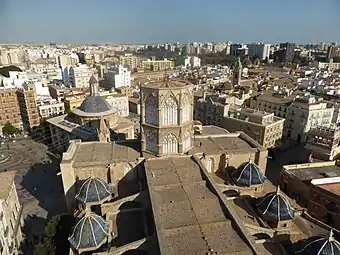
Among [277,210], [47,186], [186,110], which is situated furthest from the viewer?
[47,186]

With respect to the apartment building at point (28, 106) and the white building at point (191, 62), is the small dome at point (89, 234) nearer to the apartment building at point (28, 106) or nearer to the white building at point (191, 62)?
the apartment building at point (28, 106)

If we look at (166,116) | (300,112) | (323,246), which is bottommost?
(300,112)

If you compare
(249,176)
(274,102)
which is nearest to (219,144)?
(249,176)

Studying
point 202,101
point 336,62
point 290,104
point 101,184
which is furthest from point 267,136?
point 336,62

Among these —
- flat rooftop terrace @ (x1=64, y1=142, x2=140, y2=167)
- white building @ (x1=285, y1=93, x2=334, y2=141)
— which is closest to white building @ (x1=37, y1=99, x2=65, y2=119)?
flat rooftop terrace @ (x1=64, y1=142, x2=140, y2=167)

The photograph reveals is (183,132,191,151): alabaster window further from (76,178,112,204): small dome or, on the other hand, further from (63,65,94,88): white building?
(63,65,94,88): white building

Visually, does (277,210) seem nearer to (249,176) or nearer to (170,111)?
(249,176)
